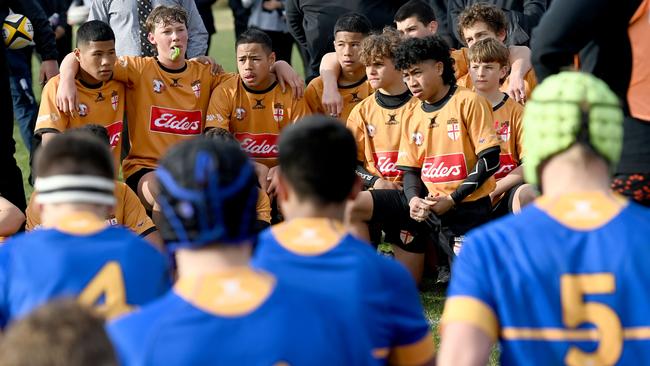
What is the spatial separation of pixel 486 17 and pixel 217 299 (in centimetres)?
627

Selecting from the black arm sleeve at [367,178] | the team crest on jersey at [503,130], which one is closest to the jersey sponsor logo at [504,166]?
the team crest on jersey at [503,130]

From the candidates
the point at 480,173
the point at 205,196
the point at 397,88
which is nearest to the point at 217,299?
the point at 205,196

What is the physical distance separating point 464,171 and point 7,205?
3.01 meters

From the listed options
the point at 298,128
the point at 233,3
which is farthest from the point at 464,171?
the point at 233,3

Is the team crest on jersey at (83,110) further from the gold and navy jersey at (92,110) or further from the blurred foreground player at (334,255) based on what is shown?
the blurred foreground player at (334,255)

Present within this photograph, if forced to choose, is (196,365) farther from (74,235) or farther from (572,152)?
(572,152)

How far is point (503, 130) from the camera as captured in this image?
7477mm

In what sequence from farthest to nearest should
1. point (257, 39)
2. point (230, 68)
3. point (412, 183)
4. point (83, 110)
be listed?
1. point (230, 68)
2. point (257, 39)
3. point (83, 110)
4. point (412, 183)

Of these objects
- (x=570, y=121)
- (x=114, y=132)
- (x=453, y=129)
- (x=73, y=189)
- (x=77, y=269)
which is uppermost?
(x=570, y=121)

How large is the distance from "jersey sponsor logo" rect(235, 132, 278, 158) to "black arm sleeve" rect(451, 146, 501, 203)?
1615mm

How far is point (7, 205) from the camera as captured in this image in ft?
22.4

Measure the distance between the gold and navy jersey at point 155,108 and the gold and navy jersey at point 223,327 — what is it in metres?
5.54

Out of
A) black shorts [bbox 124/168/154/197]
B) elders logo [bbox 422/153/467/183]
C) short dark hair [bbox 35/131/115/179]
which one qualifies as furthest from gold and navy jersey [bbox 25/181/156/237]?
short dark hair [bbox 35/131/115/179]

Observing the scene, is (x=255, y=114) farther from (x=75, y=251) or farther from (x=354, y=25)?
(x=75, y=251)
